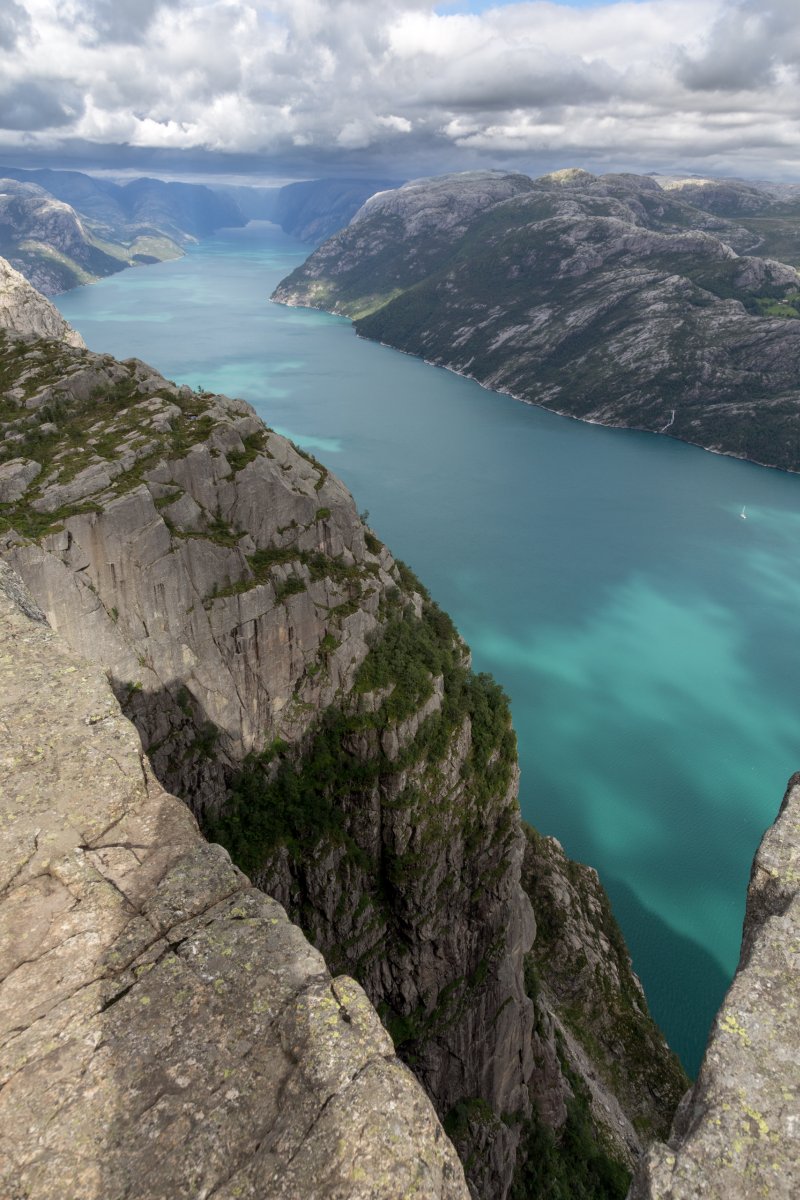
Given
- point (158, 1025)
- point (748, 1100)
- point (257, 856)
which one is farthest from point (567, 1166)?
point (158, 1025)

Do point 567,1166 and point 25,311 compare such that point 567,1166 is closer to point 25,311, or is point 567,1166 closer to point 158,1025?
point 158,1025

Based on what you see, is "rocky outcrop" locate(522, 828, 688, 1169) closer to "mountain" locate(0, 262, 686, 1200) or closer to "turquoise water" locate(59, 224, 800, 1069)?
→ "mountain" locate(0, 262, 686, 1200)

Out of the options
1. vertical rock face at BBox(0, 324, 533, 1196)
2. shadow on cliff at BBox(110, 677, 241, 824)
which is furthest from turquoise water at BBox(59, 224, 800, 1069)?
shadow on cliff at BBox(110, 677, 241, 824)

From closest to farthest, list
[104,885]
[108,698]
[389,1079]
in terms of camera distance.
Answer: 1. [389,1079]
2. [104,885]
3. [108,698]

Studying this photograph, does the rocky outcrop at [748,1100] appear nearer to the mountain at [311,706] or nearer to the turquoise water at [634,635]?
the mountain at [311,706]

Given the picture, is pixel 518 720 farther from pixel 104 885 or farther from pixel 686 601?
pixel 104 885

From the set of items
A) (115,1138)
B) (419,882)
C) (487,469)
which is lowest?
(487,469)

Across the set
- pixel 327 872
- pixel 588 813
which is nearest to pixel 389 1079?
pixel 327 872
